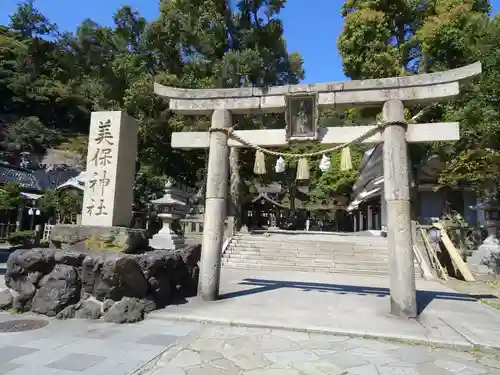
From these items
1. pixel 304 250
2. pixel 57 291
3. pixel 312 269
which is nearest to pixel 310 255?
pixel 304 250

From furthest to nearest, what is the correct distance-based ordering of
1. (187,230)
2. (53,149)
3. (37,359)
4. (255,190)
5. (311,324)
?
1. (53,149)
2. (255,190)
3. (187,230)
4. (311,324)
5. (37,359)

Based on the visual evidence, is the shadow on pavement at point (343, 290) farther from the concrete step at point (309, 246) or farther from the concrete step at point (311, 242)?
the concrete step at point (311, 242)

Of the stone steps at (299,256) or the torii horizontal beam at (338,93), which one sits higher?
the torii horizontal beam at (338,93)

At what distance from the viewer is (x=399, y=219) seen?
21.7ft

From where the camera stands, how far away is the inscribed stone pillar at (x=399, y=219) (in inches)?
255

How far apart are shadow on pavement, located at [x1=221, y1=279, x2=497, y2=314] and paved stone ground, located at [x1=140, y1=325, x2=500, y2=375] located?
2763 millimetres

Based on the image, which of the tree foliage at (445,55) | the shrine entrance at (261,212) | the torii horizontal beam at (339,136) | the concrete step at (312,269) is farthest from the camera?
the shrine entrance at (261,212)

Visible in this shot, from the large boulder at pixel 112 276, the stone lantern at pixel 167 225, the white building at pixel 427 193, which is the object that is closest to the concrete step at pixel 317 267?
the stone lantern at pixel 167 225

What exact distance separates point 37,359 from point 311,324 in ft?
13.1

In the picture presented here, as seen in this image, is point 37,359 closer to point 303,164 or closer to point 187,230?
point 303,164

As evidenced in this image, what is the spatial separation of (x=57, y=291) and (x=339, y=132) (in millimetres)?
6351

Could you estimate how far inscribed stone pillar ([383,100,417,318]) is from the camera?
6465 mm

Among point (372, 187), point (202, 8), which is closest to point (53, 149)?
point (202, 8)

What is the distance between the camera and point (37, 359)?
4090 millimetres
